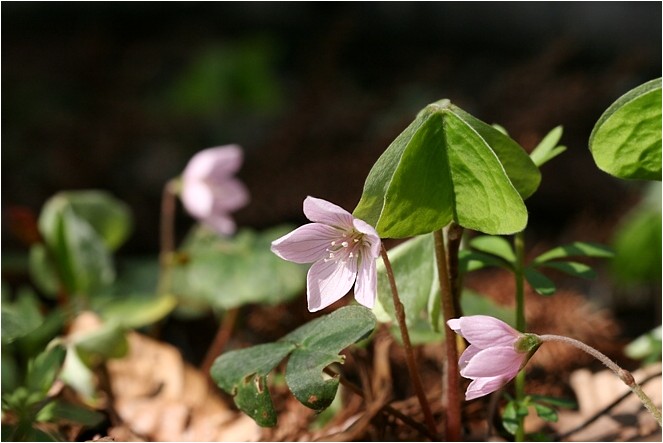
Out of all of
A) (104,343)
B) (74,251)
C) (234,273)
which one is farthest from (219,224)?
(104,343)

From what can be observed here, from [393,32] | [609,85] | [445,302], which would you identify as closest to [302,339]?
[445,302]

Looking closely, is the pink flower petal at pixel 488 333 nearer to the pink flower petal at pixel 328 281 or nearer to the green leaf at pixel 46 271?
the pink flower petal at pixel 328 281

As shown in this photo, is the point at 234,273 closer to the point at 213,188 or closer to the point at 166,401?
the point at 213,188

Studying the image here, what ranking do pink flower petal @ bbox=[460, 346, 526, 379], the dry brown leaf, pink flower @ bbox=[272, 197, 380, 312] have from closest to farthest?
pink flower petal @ bbox=[460, 346, 526, 379] → pink flower @ bbox=[272, 197, 380, 312] → the dry brown leaf

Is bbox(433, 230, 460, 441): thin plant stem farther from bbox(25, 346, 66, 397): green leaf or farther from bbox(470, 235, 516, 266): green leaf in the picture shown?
bbox(25, 346, 66, 397): green leaf

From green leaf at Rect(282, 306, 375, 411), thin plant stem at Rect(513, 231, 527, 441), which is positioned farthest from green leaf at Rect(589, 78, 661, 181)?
green leaf at Rect(282, 306, 375, 411)

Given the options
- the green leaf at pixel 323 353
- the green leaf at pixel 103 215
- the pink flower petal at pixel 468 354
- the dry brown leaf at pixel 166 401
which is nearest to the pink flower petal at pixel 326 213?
the green leaf at pixel 323 353
